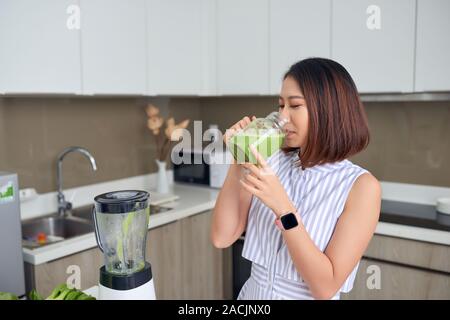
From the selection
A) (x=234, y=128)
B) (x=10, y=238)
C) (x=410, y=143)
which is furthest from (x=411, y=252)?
(x=10, y=238)

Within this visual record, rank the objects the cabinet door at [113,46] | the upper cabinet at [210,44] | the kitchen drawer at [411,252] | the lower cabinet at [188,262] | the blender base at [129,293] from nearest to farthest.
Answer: the blender base at [129,293], the upper cabinet at [210,44], the kitchen drawer at [411,252], the cabinet door at [113,46], the lower cabinet at [188,262]

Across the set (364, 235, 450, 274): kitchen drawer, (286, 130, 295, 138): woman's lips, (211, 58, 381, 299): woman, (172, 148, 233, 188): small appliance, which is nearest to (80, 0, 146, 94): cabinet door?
(172, 148, 233, 188): small appliance

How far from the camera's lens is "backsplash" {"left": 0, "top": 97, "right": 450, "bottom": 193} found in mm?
2215

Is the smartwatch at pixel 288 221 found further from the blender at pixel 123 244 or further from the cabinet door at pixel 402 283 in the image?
the cabinet door at pixel 402 283

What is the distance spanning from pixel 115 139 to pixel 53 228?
726 mm

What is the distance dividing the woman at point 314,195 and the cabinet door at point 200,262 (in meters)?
1.34

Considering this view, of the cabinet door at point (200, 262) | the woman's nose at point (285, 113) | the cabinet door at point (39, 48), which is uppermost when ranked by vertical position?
the cabinet door at point (39, 48)

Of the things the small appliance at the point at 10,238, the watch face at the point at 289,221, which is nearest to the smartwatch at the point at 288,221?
the watch face at the point at 289,221

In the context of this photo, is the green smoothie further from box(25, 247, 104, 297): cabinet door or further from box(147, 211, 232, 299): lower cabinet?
box(147, 211, 232, 299): lower cabinet

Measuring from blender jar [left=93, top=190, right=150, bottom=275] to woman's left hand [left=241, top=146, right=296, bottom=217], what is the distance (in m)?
0.23

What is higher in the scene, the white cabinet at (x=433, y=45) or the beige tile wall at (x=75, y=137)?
the white cabinet at (x=433, y=45)

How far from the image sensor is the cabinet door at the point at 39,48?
174cm

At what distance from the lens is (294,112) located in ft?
Result: 3.30

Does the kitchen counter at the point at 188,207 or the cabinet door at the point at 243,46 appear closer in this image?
the kitchen counter at the point at 188,207
